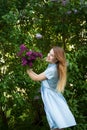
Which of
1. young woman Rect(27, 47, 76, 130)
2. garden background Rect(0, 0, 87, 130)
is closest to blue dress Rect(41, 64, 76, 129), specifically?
young woman Rect(27, 47, 76, 130)

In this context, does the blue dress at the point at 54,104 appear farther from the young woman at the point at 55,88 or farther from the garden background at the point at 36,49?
the garden background at the point at 36,49

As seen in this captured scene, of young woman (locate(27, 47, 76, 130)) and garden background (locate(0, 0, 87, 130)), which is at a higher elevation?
garden background (locate(0, 0, 87, 130))

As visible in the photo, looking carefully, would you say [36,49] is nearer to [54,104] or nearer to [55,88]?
[55,88]

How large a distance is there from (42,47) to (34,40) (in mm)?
278

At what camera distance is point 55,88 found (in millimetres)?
5805

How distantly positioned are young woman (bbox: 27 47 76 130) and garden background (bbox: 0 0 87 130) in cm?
91

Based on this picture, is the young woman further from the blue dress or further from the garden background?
the garden background

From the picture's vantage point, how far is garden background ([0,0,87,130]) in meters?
6.87

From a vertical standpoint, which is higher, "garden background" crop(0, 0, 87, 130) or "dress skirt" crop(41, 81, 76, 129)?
"garden background" crop(0, 0, 87, 130)

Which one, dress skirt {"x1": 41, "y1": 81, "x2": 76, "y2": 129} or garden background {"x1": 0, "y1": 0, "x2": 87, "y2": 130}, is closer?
dress skirt {"x1": 41, "y1": 81, "x2": 76, "y2": 129}

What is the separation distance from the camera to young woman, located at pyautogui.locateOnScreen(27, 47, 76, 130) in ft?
18.8

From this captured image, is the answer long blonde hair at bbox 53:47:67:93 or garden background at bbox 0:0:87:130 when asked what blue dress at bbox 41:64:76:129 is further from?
garden background at bbox 0:0:87:130

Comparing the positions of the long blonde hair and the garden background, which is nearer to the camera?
the long blonde hair

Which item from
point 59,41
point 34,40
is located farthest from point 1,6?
point 59,41
